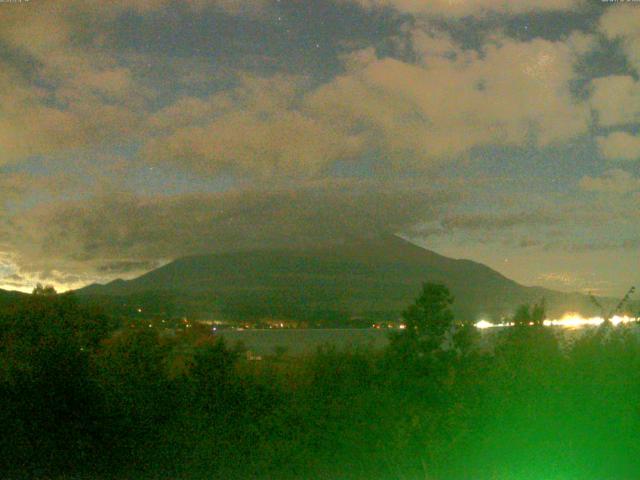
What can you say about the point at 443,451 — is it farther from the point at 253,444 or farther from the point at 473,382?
the point at 253,444

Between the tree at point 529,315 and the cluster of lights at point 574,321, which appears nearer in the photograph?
the tree at point 529,315

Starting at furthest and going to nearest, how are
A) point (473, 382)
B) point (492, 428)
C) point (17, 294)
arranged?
point (17, 294) → point (473, 382) → point (492, 428)

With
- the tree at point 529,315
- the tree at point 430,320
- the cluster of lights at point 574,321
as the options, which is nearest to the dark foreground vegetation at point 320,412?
the tree at point 529,315

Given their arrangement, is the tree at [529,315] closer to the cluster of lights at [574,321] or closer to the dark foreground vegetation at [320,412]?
the cluster of lights at [574,321]

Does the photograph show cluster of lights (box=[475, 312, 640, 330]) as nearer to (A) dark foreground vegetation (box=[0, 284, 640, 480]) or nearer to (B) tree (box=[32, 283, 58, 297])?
(A) dark foreground vegetation (box=[0, 284, 640, 480])

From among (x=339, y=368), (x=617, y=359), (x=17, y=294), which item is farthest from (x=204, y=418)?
(x=17, y=294)

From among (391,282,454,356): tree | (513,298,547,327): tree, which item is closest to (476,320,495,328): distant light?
(391,282,454,356): tree

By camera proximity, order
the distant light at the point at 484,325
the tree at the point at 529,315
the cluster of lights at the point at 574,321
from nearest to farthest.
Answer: the tree at the point at 529,315, the cluster of lights at the point at 574,321, the distant light at the point at 484,325
